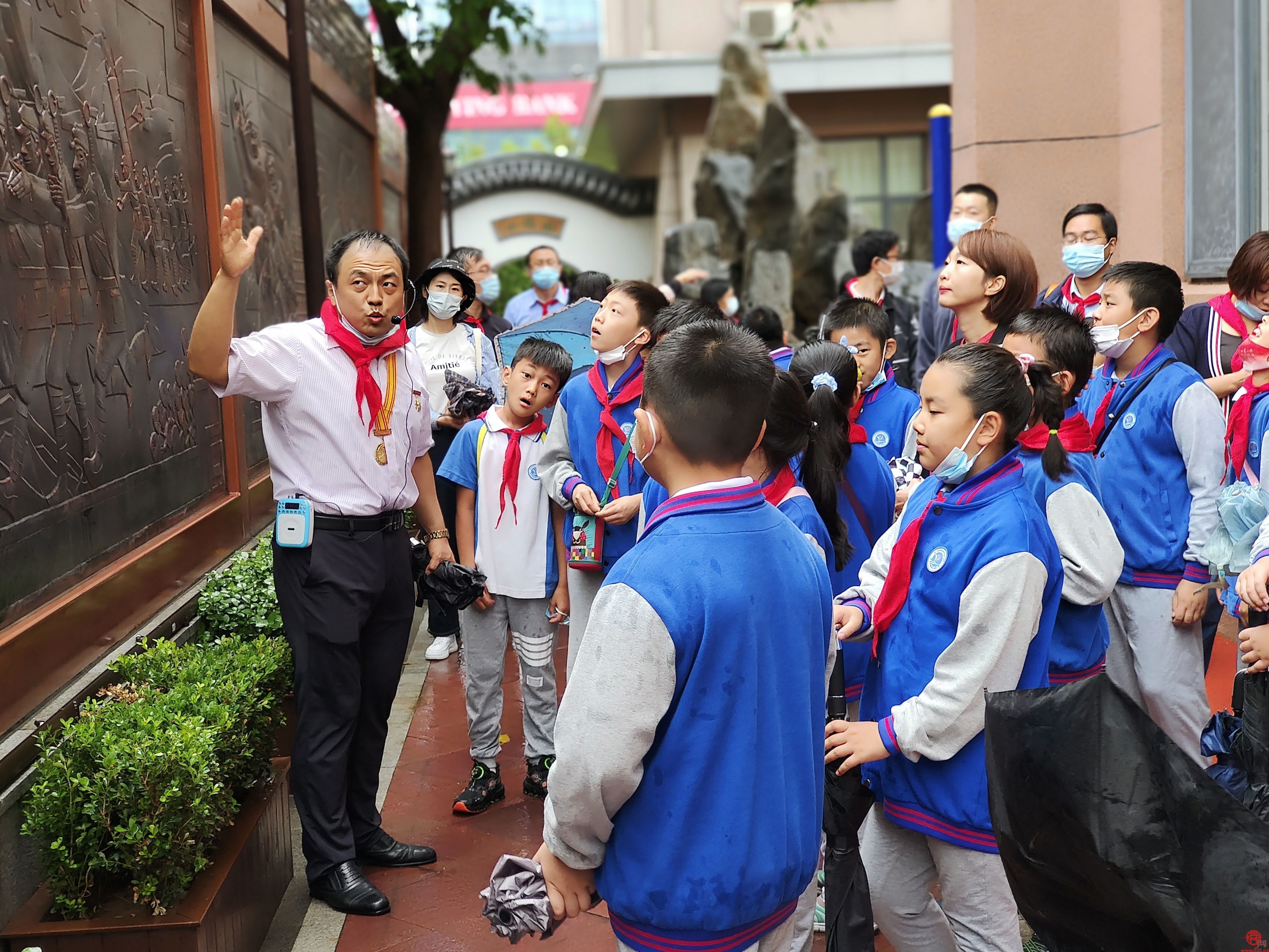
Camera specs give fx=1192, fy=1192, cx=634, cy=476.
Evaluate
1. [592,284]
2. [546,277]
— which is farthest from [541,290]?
[592,284]

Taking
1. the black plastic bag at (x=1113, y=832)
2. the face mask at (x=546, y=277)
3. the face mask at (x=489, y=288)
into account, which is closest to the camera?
the black plastic bag at (x=1113, y=832)

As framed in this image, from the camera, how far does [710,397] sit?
2094mm

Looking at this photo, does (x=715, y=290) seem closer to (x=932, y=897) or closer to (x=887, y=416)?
(x=887, y=416)

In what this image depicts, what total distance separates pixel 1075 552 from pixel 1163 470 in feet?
3.63

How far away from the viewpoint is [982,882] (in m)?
2.77

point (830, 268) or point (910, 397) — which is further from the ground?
point (830, 268)

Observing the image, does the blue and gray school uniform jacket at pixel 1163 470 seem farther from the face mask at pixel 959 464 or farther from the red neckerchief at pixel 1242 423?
the face mask at pixel 959 464

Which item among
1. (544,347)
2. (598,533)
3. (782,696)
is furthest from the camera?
(544,347)

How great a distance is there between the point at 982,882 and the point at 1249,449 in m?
1.74

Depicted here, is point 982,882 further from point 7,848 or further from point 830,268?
point 830,268

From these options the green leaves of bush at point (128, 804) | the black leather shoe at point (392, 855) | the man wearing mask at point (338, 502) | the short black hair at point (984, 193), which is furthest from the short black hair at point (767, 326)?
the green leaves of bush at point (128, 804)

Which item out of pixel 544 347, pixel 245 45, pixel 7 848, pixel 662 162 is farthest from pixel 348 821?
pixel 662 162

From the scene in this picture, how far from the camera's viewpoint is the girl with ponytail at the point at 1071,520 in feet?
10.5

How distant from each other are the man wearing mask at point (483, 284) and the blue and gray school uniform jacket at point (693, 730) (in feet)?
17.7
